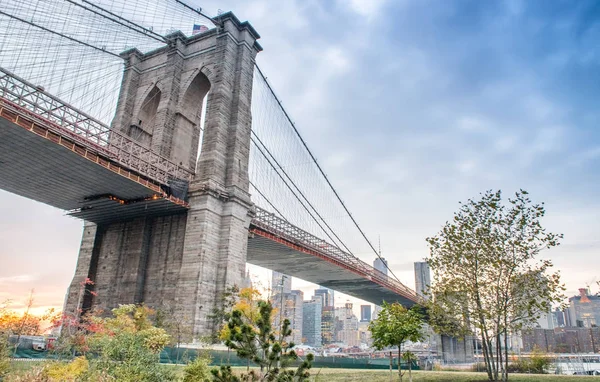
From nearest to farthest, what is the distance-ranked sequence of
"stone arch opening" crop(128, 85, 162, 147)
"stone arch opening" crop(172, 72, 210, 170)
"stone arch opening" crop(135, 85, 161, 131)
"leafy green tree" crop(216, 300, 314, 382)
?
1. "leafy green tree" crop(216, 300, 314, 382)
2. "stone arch opening" crop(172, 72, 210, 170)
3. "stone arch opening" crop(128, 85, 162, 147)
4. "stone arch opening" crop(135, 85, 161, 131)

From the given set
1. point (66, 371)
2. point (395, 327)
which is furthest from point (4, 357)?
point (395, 327)

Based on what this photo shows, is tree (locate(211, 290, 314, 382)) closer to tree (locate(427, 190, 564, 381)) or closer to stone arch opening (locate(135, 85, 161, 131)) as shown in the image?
tree (locate(427, 190, 564, 381))

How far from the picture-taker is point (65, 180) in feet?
90.5

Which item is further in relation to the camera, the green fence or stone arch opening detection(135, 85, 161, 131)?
stone arch opening detection(135, 85, 161, 131)

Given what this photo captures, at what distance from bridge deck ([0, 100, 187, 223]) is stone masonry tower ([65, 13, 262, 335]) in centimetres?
198

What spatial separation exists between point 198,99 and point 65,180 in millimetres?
14536

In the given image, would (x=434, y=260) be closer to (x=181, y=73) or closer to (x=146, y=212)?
(x=146, y=212)

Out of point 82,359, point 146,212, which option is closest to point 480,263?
point 82,359

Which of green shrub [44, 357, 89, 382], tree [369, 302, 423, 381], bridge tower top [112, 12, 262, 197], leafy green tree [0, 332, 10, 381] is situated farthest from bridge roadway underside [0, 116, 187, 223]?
tree [369, 302, 423, 381]

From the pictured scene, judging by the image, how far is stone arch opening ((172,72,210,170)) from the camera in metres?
35.4

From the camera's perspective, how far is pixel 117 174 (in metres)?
26.4

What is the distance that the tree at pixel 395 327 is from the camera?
17781 mm

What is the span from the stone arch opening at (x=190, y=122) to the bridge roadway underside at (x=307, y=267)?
8.32 metres

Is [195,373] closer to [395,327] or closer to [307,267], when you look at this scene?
[395,327]
